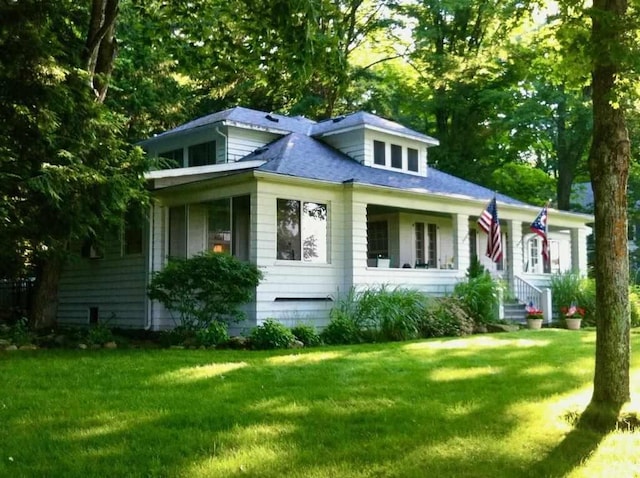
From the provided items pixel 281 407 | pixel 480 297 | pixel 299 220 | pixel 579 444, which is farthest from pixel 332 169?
pixel 579 444

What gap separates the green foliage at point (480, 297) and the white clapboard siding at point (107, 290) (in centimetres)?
764

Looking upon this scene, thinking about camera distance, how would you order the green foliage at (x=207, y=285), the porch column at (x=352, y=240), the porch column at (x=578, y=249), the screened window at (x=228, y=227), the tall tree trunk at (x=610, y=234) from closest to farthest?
1. the tall tree trunk at (x=610, y=234)
2. the green foliage at (x=207, y=285)
3. the porch column at (x=352, y=240)
4. the screened window at (x=228, y=227)
5. the porch column at (x=578, y=249)

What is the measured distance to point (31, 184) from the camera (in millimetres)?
10773

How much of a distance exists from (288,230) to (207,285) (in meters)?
2.67

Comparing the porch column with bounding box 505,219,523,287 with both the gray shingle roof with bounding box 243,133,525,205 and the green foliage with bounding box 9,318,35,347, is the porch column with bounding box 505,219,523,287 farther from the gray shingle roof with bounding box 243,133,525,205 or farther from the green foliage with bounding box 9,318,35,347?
the green foliage with bounding box 9,318,35,347

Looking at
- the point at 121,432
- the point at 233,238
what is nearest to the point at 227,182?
the point at 233,238

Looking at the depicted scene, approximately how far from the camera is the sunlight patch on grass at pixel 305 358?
10.1 m

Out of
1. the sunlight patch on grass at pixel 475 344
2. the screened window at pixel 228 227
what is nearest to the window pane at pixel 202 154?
the screened window at pixel 228 227

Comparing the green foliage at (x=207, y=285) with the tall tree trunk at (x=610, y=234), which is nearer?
the tall tree trunk at (x=610, y=234)

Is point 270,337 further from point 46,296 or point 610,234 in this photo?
point 610,234

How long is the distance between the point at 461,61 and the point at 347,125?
9.60m

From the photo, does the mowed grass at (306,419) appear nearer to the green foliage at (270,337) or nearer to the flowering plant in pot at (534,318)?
the green foliage at (270,337)

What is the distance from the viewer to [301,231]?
15461mm

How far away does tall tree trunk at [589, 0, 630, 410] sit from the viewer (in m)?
5.59
